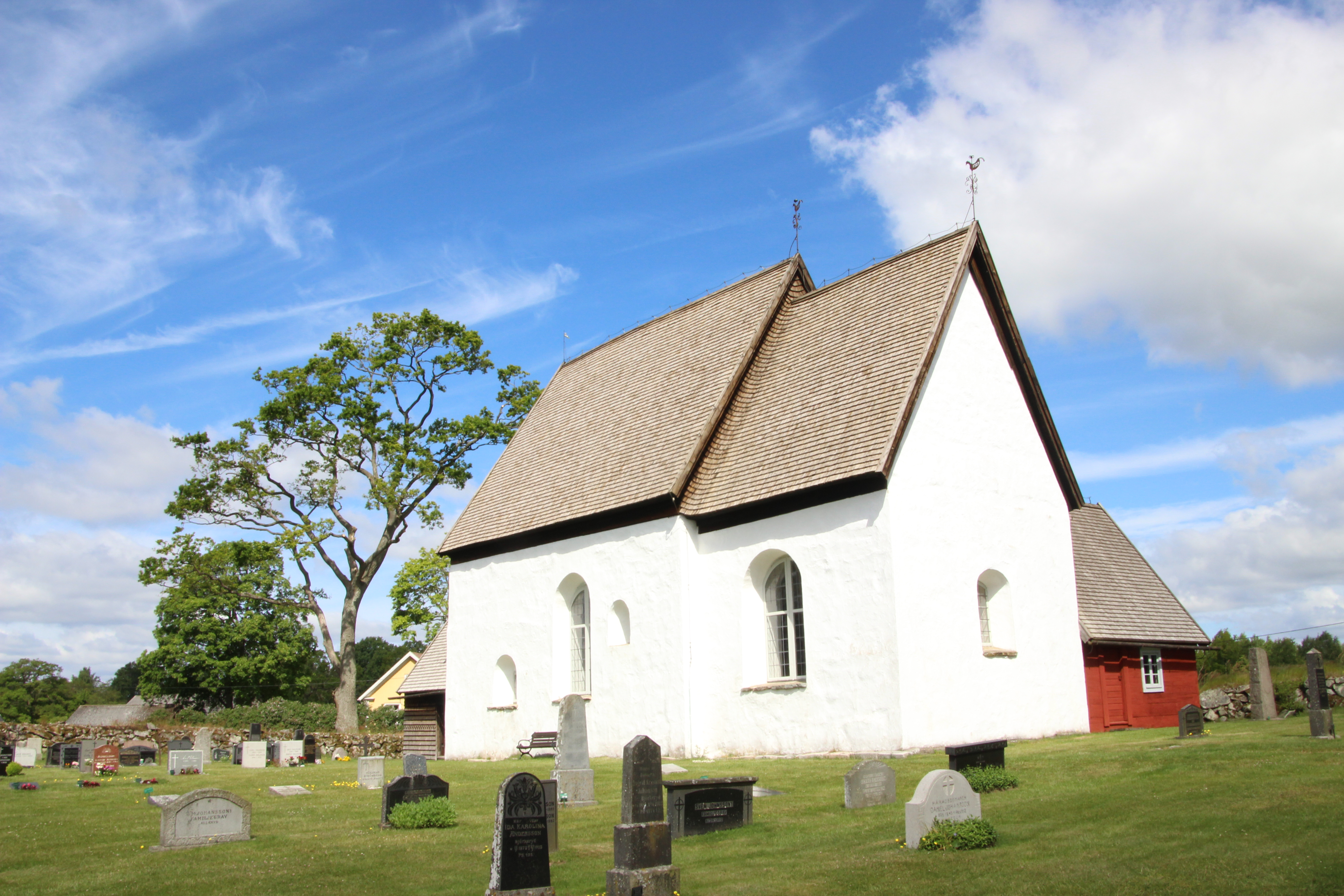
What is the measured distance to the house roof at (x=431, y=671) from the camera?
3062 cm

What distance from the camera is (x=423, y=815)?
41.2 ft

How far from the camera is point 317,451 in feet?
125

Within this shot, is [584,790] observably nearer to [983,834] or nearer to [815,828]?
[815,828]

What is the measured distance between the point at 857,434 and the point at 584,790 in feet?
26.7

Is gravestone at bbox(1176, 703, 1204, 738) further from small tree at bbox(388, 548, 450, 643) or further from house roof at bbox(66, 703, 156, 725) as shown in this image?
house roof at bbox(66, 703, 156, 725)

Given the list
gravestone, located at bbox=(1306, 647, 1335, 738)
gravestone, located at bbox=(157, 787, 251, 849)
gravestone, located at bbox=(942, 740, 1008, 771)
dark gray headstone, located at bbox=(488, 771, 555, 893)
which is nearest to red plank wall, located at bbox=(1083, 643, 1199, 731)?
gravestone, located at bbox=(1306, 647, 1335, 738)

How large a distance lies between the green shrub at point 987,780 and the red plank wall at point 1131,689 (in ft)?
34.2

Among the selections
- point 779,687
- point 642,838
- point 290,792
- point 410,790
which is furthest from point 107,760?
point 642,838

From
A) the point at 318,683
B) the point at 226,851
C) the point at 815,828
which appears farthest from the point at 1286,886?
the point at 318,683

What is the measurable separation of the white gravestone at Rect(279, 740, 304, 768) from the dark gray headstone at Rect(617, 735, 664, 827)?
799 inches

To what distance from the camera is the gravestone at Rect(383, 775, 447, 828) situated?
1290 centimetres

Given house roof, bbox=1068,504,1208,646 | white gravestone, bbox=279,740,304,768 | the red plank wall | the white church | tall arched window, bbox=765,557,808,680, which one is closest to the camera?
the white church

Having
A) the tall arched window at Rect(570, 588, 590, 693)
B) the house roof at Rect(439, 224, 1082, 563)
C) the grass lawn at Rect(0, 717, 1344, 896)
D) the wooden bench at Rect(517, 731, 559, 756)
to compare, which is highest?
the house roof at Rect(439, 224, 1082, 563)

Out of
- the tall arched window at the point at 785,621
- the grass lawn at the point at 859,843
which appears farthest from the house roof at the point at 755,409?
the grass lawn at the point at 859,843
